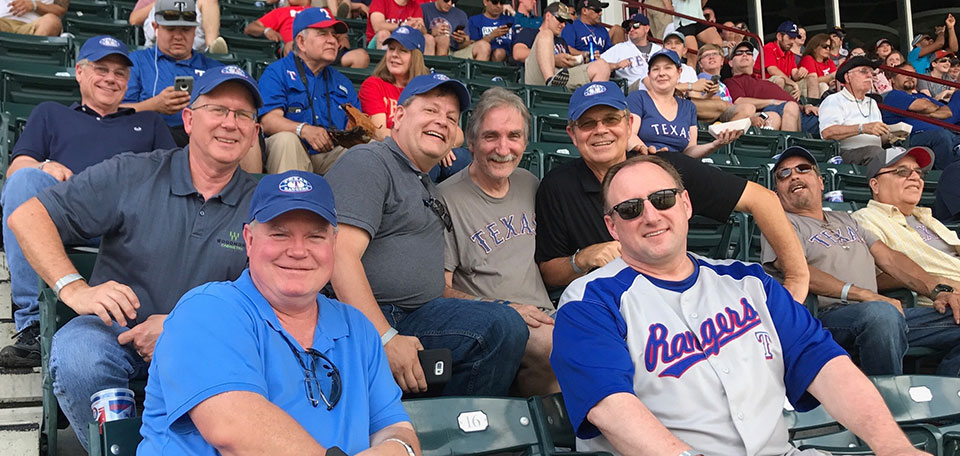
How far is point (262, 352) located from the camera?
190 cm

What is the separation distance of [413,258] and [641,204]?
0.81 meters

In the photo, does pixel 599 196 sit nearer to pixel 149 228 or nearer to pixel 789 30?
pixel 149 228

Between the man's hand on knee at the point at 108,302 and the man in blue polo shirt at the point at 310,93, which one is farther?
the man in blue polo shirt at the point at 310,93

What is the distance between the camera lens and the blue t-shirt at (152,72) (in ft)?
14.5

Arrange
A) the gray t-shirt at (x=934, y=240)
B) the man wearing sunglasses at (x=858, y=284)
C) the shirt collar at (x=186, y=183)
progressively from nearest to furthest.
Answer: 1. the shirt collar at (x=186, y=183)
2. the man wearing sunglasses at (x=858, y=284)
3. the gray t-shirt at (x=934, y=240)

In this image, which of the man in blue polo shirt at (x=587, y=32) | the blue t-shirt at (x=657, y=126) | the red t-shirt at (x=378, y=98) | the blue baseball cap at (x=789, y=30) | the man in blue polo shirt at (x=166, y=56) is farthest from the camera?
the blue baseball cap at (x=789, y=30)

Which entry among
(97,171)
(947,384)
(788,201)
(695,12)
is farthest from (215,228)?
(695,12)

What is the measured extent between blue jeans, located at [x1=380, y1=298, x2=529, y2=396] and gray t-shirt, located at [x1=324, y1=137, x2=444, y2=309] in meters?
0.11

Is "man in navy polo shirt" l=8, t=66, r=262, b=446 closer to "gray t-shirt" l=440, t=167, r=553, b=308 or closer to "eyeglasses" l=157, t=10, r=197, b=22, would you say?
"gray t-shirt" l=440, t=167, r=553, b=308

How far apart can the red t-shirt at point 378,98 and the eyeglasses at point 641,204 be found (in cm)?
252

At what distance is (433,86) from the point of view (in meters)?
3.04

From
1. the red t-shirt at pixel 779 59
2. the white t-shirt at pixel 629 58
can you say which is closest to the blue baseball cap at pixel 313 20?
the white t-shirt at pixel 629 58

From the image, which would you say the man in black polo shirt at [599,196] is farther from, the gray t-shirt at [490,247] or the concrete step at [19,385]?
the concrete step at [19,385]

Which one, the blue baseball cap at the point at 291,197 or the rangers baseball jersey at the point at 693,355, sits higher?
the blue baseball cap at the point at 291,197
